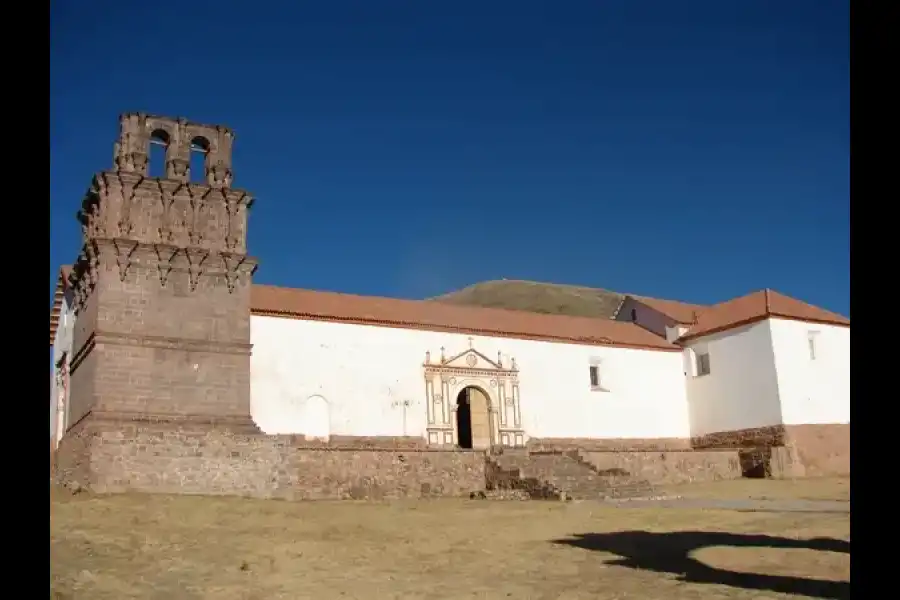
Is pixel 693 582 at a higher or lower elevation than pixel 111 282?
lower

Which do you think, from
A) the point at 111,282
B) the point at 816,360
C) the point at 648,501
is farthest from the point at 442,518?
the point at 816,360

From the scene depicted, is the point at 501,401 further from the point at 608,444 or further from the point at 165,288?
the point at 165,288

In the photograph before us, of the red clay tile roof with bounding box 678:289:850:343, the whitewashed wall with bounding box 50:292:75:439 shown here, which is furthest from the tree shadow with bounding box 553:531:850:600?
the red clay tile roof with bounding box 678:289:850:343

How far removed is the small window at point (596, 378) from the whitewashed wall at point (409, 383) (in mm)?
201

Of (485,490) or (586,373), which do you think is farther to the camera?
(586,373)

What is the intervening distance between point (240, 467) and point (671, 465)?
14.3 m

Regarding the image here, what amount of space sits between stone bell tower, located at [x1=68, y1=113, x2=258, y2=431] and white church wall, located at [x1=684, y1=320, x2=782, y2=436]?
18.3 meters

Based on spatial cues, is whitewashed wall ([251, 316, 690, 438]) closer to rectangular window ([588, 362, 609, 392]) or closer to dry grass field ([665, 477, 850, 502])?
rectangular window ([588, 362, 609, 392])

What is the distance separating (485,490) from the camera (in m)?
23.0

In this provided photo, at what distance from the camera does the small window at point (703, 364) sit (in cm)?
3216

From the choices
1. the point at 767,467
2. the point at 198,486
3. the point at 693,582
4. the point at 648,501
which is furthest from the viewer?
the point at 767,467

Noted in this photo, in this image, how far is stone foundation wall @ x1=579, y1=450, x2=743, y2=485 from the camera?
1024 inches

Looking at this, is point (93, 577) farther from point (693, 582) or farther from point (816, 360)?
point (816, 360)
